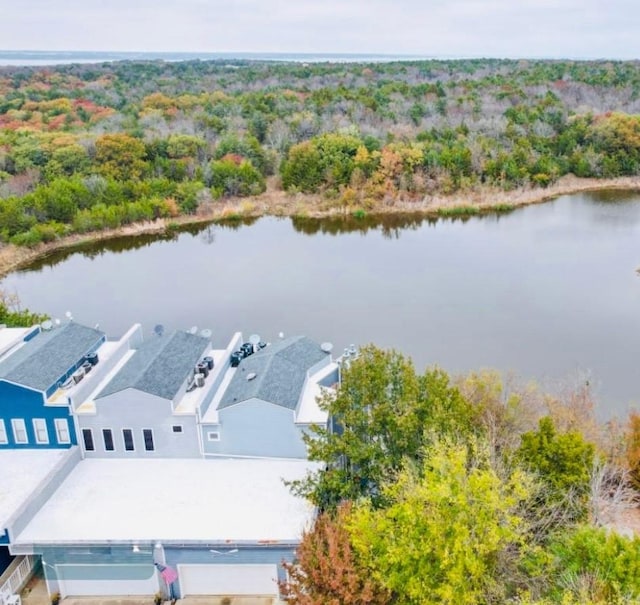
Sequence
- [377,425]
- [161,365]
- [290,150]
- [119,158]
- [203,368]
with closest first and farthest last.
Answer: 1. [377,425]
2. [161,365]
3. [203,368]
4. [119,158]
5. [290,150]

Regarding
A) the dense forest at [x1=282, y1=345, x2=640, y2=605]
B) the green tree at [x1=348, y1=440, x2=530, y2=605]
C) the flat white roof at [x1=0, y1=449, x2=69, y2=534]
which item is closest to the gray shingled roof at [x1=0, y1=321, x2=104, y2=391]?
the flat white roof at [x1=0, y1=449, x2=69, y2=534]

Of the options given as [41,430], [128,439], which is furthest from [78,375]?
[128,439]

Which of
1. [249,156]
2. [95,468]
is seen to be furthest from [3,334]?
[249,156]

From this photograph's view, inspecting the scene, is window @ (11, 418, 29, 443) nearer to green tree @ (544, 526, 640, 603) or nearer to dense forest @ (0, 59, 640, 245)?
green tree @ (544, 526, 640, 603)

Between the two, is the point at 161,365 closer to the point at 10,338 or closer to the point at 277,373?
the point at 277,373

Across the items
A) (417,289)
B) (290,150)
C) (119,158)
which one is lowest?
(417,289)

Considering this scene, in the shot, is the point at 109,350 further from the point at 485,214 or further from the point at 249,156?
the point at 249,156
